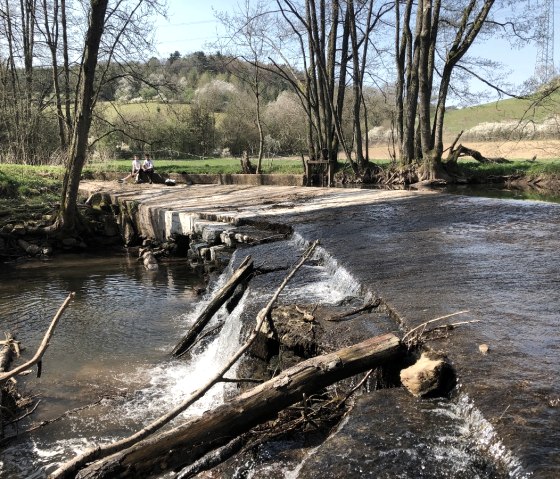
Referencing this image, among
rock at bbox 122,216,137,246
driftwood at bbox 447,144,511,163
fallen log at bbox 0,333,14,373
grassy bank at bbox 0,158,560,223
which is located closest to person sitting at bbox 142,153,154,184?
grassy bank at bbox 0,158,560,223

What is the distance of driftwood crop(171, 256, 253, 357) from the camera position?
5223mm

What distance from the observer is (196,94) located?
4416 cm

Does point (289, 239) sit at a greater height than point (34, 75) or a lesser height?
lesser

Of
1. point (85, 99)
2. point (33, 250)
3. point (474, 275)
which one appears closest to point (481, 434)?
point (474, 275)

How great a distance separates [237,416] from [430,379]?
98cm

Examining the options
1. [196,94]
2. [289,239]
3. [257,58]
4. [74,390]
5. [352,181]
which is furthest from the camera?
[196,94]

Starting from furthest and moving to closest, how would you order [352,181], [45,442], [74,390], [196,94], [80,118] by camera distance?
1. [196,94]
2. [352,181]
3. [80,118]
4. [74,390]
5. [45,442]

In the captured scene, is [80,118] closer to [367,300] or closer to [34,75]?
[367,300]

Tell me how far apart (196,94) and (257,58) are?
22.4m

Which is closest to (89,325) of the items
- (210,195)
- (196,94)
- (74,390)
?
(74,390)

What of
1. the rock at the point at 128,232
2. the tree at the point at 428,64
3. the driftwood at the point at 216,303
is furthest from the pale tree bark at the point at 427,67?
the driftwood at the point at 216,303

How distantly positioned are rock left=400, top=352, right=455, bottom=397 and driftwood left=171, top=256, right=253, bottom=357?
2.57 m

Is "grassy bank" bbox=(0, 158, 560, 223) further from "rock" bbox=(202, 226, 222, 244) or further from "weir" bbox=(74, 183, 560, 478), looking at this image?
"rock" bbox=(202, 226, 222, 244)

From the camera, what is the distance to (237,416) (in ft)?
8.46
